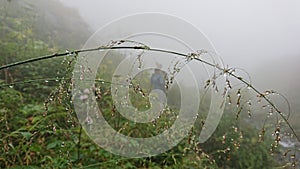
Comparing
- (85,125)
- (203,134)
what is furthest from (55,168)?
(203,134)

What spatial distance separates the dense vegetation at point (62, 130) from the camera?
1.36m

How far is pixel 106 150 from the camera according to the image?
2.13m

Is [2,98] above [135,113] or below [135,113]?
below

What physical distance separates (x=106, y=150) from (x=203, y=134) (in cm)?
237

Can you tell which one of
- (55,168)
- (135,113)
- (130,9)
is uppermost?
(130,9)

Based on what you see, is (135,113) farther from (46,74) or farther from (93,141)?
(46,74)

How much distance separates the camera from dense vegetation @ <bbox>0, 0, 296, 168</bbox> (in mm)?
1357

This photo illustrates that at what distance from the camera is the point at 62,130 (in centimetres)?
156

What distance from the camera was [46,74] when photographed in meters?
4.01

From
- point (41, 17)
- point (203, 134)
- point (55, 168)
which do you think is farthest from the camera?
point (41, 17)

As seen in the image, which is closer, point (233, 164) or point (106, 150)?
point (106, 150)

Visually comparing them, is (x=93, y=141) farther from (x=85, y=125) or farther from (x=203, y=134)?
(x=203, y=134)

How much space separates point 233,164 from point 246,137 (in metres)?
0.93

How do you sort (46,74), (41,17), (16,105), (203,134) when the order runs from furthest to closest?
(41,17), (203,134), (46,74), (16,105)
